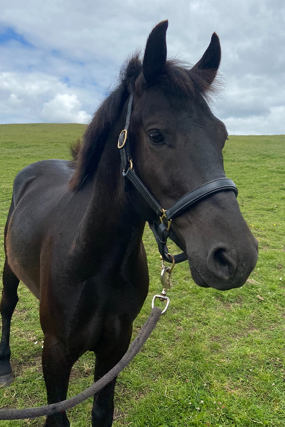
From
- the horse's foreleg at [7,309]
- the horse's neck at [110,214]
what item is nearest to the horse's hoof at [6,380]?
the horse's foreleg at [7,309]

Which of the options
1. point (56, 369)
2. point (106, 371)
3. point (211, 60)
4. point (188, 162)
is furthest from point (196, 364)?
point (211, 60)

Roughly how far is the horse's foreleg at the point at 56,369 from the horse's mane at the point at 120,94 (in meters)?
1.25

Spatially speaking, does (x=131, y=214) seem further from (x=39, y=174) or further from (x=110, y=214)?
(x=39, y=174)

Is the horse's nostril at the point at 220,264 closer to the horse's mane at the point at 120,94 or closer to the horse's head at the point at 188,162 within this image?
the horse's head at the point at 188,162

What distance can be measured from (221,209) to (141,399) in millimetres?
2760

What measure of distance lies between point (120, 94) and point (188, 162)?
0.76 m

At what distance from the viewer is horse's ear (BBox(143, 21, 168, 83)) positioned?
5.44 ft

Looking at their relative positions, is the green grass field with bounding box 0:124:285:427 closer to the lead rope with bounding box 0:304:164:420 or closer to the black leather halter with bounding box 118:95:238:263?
the lead rope with bounding box 0:304:164:420

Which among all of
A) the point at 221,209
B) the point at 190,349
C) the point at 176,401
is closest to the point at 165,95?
the point at 221,209

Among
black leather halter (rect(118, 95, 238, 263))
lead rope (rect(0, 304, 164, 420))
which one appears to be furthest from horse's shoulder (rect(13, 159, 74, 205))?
lead rope (rect(0, 304, 164, 420))

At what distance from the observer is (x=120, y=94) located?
1959 millimetres

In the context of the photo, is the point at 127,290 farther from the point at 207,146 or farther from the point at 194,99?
the point at 194,99

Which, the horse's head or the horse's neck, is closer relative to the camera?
the horse's head

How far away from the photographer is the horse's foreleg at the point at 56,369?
2.23 meters
